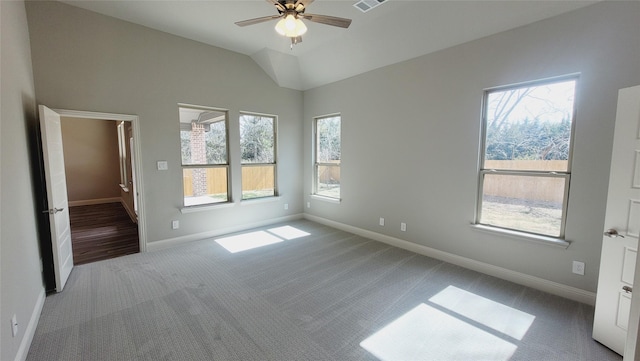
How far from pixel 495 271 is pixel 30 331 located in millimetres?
4541

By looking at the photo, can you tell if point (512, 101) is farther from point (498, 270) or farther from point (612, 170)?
point (498, 270)

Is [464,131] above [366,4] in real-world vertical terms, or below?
below

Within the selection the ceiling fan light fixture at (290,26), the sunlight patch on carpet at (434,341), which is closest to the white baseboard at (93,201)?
the ceiling fan light fixture at (290,26)

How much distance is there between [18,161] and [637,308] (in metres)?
3.80

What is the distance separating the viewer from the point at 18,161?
7.26ft

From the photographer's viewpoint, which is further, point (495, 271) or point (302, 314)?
point (495, 271)

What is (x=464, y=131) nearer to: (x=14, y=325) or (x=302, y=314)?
(x=302, y=314)

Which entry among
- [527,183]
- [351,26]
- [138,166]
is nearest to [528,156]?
[527,183]

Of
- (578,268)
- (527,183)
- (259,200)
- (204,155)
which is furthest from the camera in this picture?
(259,200)

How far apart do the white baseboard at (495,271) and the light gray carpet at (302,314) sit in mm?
89

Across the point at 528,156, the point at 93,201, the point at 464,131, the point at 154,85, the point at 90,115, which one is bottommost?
the point at 93,201

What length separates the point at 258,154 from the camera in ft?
16.9

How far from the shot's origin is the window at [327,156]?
5.11 meters

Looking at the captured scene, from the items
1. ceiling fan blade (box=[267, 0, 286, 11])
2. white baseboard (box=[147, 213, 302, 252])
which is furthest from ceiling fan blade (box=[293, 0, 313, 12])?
white baseboard (box=[147, 213, 302, 252])
